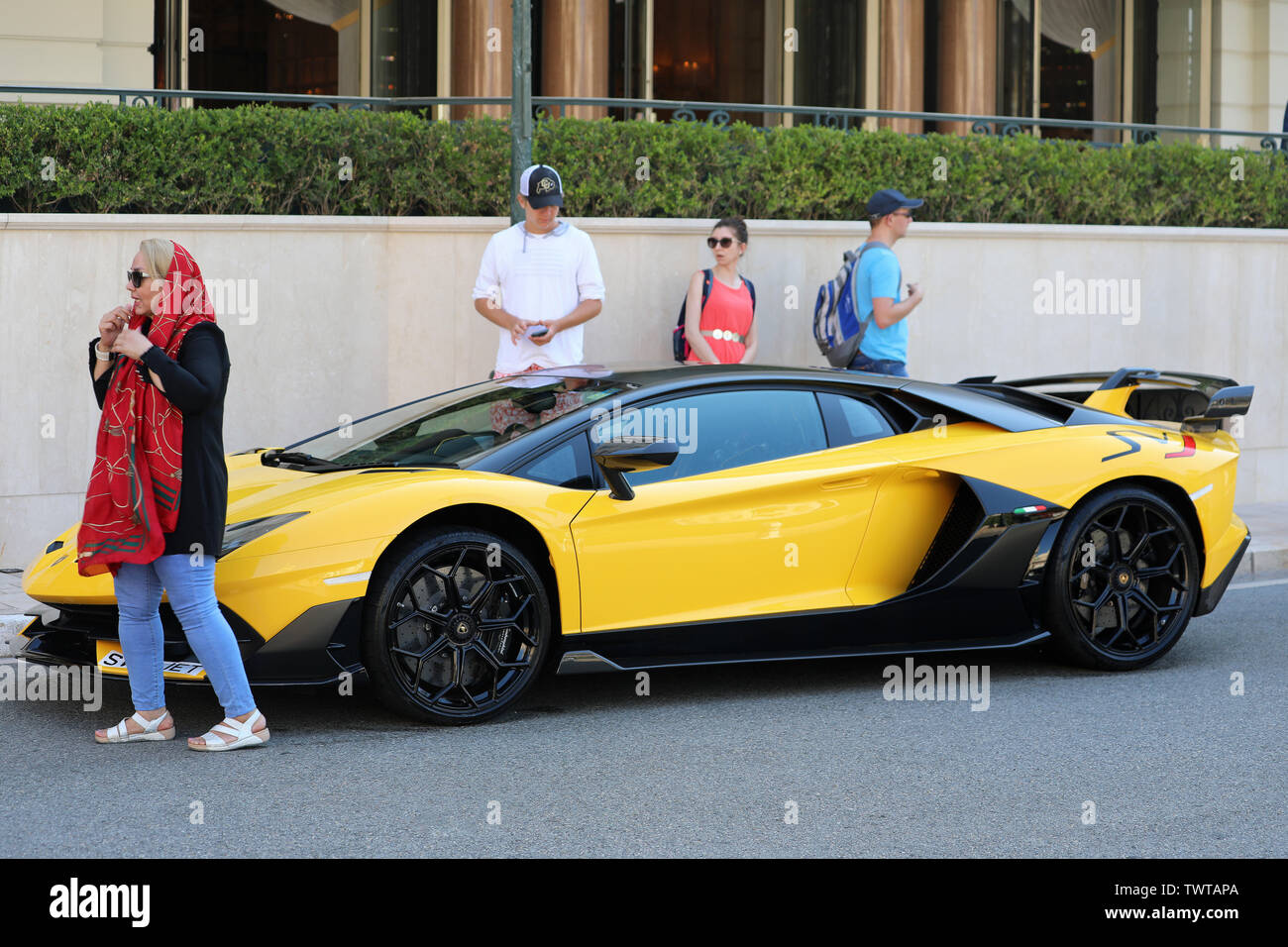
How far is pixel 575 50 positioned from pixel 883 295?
7.76 metres

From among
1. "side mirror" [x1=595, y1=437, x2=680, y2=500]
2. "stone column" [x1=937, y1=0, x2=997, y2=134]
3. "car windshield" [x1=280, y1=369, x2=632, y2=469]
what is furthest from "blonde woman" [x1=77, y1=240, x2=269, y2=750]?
"stone column" [x1=937, y1=0, x2=997, y2=134]

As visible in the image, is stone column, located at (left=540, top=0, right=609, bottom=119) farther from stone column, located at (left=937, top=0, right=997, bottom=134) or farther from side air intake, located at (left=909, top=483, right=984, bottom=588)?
side air intake, located at (left=909, top=483, right=984, bottom=588)

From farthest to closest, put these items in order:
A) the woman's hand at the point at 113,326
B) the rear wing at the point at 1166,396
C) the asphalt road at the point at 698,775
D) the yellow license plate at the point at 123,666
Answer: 1. the rear wing at the point at 1166,396
2. the yellow license plate at the point at 123,666
3. the woman's hand at the point at 113,326
4. the asphalt road at the point at 698,775

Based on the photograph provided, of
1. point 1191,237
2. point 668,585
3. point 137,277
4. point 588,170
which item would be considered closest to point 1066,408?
point 668,585

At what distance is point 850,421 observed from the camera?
6633 millimetres

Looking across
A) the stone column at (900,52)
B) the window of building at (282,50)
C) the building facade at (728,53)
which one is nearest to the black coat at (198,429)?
the building facade at (728,53)

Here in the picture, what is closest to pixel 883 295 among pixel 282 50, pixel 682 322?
pixel 682 322

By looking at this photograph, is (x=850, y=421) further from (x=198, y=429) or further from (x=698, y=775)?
(x=198, y=429)

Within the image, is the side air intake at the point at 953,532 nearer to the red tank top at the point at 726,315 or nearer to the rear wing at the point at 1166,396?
the rear wing at the point at 1166,396

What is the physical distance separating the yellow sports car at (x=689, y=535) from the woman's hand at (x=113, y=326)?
2.45ft

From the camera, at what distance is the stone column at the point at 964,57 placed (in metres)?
18.0
